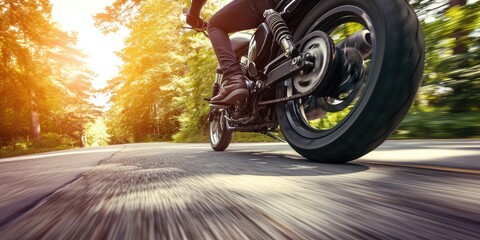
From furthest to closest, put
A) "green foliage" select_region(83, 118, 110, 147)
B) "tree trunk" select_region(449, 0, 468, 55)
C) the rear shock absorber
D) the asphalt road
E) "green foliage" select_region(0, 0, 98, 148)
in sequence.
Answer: "green foliage" select_region(83, 118, 110, 147) → "green foliage" select_region(0, 0, 98, 148) → "tree trunk" select_region(449, 0, 468, 55) → the rear shock absorber → the asphalt road

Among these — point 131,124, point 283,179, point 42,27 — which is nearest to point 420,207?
point 283,179

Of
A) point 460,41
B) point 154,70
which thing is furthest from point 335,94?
point 154,70

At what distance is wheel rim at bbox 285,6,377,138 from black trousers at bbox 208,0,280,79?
1.92ft

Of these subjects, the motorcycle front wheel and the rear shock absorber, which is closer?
the motorcycle front wheel

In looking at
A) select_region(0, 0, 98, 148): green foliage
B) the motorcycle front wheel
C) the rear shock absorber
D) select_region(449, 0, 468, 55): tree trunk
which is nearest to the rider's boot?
the rear shock absorber

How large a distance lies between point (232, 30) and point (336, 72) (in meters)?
1.22

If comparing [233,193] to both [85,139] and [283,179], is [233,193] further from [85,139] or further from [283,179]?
[85,139]

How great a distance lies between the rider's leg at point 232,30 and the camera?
2.37m

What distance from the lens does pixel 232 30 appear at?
8.74 ft

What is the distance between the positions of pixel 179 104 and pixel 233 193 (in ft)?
54.3

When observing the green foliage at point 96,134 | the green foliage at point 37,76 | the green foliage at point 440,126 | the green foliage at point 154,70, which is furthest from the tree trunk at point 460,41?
the green foliage at point 96,134

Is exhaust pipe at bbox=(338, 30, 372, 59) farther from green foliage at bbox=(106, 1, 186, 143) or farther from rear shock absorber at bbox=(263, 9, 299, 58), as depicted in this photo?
green foliage at bbox=(106, 1, 186, 143)

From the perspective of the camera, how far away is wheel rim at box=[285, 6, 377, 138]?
1.55 metres

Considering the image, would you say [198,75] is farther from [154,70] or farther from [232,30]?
[154,70]
